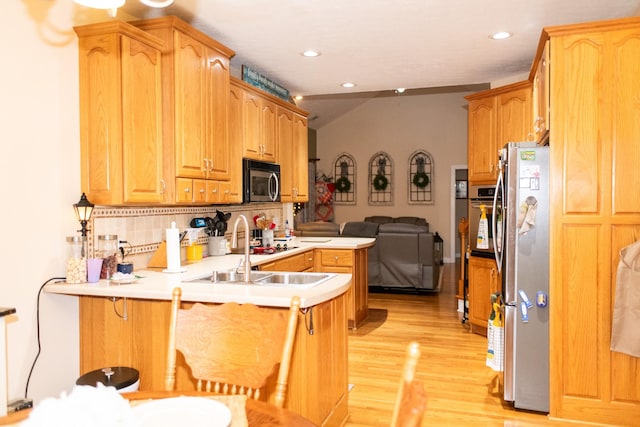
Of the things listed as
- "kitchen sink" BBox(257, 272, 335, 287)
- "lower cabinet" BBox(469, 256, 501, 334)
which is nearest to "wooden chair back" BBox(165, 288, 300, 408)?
"kitchen sink" BBox(257, 272, 335, 287)

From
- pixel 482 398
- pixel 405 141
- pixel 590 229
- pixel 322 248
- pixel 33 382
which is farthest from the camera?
pixel 405 141

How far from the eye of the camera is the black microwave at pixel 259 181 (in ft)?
13.3

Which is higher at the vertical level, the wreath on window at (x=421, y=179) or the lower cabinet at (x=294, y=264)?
the wreath on window at (x=421, y=179)

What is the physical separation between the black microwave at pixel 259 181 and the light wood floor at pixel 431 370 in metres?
1.54

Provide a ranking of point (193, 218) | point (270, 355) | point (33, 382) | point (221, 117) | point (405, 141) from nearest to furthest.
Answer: point (270, 355) < point (33, 382) < point (221, 117) < point (193, 218) < point (405, 141)

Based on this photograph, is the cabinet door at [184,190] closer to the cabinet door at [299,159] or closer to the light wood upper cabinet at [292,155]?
the light wood upper cabinet at [292,155]

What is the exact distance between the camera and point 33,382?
257 cm

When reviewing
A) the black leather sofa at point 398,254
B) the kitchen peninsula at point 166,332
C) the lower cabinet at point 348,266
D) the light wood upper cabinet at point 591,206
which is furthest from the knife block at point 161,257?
the black leather sofa at point 398,254

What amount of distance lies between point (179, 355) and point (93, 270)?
0.68 m

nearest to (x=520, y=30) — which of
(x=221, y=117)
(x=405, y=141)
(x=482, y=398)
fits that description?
(x=221, y=117)

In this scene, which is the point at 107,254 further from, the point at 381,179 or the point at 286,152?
the point at 381,179

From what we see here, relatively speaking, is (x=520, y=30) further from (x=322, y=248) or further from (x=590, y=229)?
(x=322, y=248)

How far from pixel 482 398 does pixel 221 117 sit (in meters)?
2.63

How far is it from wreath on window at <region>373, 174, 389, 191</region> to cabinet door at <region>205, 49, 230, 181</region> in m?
7.54
